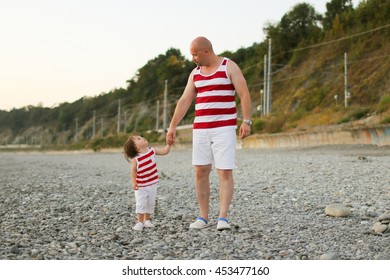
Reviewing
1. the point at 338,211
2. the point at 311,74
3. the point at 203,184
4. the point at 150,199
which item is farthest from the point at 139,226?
the point at 311,74

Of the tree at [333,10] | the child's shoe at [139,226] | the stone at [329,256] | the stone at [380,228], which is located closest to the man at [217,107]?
the child's shoe at [139,226]

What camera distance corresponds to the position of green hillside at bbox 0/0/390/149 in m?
25.9

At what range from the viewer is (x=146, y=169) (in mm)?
4387

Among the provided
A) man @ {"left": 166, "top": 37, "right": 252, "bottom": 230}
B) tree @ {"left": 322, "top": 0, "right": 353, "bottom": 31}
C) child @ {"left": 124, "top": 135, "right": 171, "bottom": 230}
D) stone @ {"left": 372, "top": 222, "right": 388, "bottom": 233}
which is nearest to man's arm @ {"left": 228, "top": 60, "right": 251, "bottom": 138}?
man @ {"left": 166, "top": 37, "right": 252, "bottom": 230}

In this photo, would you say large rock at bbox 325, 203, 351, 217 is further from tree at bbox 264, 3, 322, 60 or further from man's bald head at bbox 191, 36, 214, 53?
tree at bbox 264, 3, 322, 60

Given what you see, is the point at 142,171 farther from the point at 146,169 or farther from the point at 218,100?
the point at 218,100

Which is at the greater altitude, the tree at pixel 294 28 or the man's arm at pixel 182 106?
the tree at pixel 294 28

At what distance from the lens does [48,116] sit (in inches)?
5300

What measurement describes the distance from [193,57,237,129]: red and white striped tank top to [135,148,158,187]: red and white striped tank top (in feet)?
2.04

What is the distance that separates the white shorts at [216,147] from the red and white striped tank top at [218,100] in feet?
0.20

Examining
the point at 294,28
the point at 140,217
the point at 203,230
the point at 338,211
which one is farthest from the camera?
the point at 294,28

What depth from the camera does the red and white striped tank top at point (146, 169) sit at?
436 centimetres

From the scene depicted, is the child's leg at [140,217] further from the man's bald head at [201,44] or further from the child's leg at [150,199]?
the man's bald head at [201,44]

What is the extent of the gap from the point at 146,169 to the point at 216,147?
68 cm
